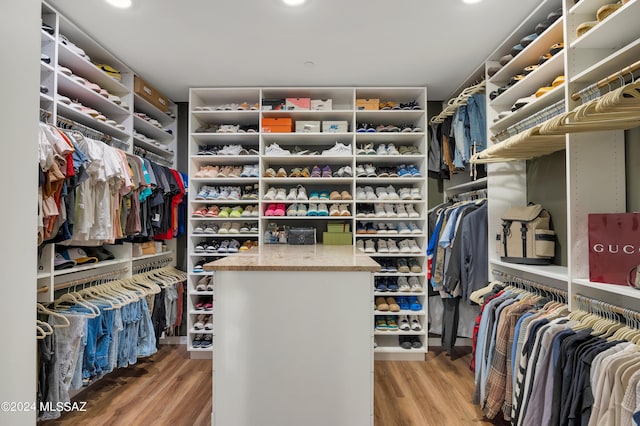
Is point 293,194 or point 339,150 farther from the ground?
point 339,150

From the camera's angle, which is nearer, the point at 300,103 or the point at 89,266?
the point at 89,266

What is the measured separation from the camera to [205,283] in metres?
3.57

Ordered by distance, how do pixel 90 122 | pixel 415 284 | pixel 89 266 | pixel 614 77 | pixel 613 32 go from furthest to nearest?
pixel 415 284
pixel 90 122
pixel 89 266
pixel 613 32
pixel 614 77

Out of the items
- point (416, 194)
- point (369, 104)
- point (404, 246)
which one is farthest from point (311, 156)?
point (404, 246)

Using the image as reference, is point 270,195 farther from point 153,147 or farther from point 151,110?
point 151,110

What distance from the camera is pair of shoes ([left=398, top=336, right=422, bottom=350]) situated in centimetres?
342

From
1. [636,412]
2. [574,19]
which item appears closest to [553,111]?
[574,19]

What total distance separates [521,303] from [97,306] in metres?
2.79

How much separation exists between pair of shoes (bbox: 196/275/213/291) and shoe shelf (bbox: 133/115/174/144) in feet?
5.33

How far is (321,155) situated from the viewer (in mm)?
3564

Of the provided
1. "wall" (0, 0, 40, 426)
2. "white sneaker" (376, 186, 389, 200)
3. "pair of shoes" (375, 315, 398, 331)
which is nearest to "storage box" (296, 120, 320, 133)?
"white sneaker" (376, 186, 389, 200)

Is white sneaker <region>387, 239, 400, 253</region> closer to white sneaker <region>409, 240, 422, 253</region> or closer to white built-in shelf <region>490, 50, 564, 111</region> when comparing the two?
white sneaker <region>409, 240, 422, 253</region>

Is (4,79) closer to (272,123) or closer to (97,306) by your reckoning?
(97,306)

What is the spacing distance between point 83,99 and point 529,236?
3.54 meters
